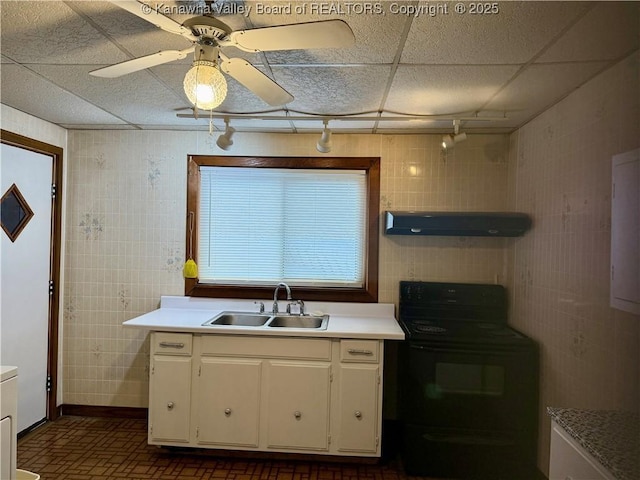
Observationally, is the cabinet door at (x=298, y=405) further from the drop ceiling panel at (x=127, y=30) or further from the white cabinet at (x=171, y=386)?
the drop ceiling panel at (x=127, y=30)

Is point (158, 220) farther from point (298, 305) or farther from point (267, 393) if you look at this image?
point (267, 393)

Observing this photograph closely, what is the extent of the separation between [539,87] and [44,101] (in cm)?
274

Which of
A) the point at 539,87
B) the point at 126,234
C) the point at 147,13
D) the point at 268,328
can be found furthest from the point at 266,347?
the point at 539,87

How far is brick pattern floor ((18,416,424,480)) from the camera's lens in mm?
2201

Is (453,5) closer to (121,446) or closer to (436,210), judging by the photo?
(436,210)

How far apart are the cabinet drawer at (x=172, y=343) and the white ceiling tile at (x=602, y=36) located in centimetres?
231

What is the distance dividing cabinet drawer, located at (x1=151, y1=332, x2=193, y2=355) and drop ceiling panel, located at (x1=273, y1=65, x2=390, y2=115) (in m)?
1.53

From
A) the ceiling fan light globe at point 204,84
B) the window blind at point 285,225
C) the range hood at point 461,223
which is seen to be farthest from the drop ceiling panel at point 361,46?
the window blind at point 285,225

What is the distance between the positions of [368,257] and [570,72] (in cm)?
159

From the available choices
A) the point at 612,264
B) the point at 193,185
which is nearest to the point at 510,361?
the point at 612,264

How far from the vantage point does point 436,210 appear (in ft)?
9.08

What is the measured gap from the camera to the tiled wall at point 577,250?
1.47m

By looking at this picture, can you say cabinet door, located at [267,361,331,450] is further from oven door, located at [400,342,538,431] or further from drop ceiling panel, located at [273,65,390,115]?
drop ceiling panel, located at [273,65,390,115]

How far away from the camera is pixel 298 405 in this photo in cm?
228
